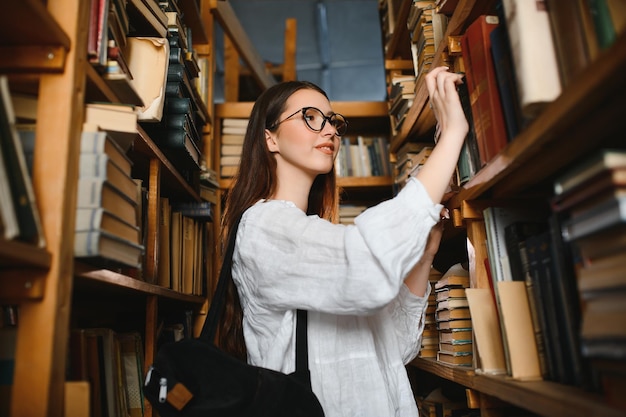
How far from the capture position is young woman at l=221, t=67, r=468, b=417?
0.95m

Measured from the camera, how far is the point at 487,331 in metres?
1.09

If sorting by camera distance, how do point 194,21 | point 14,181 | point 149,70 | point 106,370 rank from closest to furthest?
point 14,181 → point 106,370 → point 149,70 → point 194,21

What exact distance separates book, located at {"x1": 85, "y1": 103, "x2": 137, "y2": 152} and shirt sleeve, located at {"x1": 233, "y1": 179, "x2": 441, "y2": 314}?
1.17 feet

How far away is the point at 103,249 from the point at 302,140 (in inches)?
26.2

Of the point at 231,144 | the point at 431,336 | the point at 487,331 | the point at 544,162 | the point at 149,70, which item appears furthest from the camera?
the point at 231,144

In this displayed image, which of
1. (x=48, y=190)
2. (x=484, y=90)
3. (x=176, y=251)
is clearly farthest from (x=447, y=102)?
(x=176, y=251)

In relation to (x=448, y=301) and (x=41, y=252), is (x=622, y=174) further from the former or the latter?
(x=41, y=252)

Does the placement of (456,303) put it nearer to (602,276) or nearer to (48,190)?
(602,276)

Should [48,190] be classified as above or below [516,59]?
below

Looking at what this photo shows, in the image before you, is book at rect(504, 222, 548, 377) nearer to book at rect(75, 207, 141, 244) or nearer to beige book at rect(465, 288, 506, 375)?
beige book at rect(465, 288, 506, 375)

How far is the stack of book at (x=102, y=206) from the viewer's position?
0.90 meters

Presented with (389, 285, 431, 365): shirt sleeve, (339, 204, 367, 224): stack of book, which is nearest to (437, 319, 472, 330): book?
Result: (389, 285, 431, 365): shirt sleeve

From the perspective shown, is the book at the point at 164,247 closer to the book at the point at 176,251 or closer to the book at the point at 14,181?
the book at the point at 176,251

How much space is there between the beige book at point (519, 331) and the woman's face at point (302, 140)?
625 millimetres
